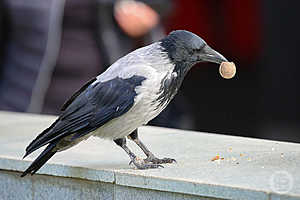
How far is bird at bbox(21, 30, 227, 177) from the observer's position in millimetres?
2879

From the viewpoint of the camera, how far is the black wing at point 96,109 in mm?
2875

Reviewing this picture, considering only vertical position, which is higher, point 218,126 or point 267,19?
point 267,19

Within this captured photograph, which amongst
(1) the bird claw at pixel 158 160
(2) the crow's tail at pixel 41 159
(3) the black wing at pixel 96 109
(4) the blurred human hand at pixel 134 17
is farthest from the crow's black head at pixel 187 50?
(4) the blurred human hand at pixel 134 17

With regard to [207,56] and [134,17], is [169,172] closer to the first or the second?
[207,56]

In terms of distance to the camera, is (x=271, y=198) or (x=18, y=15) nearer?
(x=271, y=198)

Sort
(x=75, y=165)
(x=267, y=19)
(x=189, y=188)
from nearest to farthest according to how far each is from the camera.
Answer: (x=189, y=188) → (x=75, y=165) → (x=267, y=19)

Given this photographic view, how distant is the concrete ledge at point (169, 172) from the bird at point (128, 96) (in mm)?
116

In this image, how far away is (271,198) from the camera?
99.2 inches

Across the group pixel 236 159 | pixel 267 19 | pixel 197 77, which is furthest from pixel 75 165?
pixel 197 77

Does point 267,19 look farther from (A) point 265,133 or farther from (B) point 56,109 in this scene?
(B) point 56,109

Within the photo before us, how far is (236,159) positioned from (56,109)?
1854 mm

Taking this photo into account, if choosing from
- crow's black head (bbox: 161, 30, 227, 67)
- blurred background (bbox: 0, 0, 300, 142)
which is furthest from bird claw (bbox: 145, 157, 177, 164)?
blurred background (bbox: 0, 0, 300, 142)

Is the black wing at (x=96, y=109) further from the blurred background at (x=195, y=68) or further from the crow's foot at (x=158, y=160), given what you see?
the blurred background at (x=195, y=68)

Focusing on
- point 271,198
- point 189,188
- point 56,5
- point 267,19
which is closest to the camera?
point 271,198
